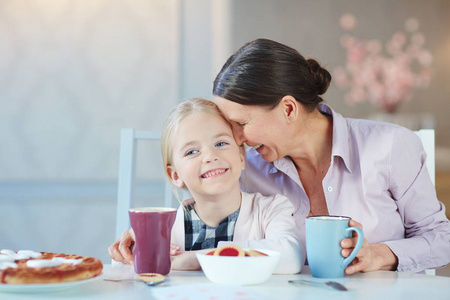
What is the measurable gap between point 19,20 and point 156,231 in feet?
7.94

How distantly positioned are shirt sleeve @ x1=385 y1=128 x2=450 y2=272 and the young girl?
1.11 feet

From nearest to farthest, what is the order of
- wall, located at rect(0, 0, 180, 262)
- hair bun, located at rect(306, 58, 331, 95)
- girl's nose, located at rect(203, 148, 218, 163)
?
girl's nose, located at rect(203, 148, 218, 163) < hair bun, located at rect(306, 58, 331, 95) < wall, located at rect(0, 0, 180, 262)

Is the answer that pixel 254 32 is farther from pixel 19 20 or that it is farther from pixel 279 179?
pixel 279 179

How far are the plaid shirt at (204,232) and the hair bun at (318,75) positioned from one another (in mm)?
472

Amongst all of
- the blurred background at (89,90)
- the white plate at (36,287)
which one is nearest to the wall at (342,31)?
the blurred background at (89,90)

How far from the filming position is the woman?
1361mm

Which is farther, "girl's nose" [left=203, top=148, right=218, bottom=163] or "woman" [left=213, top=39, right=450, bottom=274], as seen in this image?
"woman" [left=213, top=39, right=450, bottom=274]

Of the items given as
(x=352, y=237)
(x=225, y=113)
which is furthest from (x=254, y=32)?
(x=352, y=237)

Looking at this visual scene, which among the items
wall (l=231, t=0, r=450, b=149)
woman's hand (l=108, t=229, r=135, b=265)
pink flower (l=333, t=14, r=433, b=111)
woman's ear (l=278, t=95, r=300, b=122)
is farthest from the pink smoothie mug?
pink flower (l=333, t=14, r=433, b=111)

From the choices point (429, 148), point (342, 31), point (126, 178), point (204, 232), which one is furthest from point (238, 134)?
point (342, 31)

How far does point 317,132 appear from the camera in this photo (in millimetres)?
1525

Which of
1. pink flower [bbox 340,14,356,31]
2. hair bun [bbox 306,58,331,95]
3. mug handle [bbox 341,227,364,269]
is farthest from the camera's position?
pink flower [bbox 340,14,356,31]

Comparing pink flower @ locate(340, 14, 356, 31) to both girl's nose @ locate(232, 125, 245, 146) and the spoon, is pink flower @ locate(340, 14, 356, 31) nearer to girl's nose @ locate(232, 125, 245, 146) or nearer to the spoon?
girl's nose @ locate(232, 125, 245, 146)

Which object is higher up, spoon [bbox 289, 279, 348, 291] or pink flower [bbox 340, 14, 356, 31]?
pink flower [bbox 340, 14, 356, 31]
